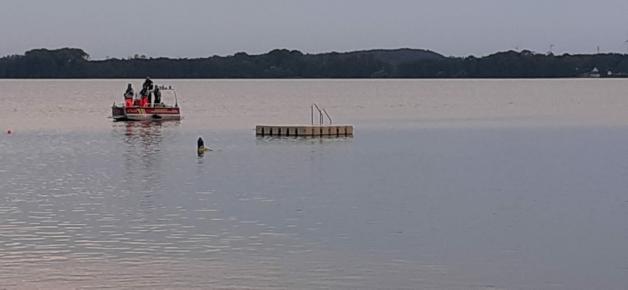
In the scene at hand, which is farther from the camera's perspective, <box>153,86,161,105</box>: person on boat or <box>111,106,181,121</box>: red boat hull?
<box>153,86,161,105</box>: person on boat

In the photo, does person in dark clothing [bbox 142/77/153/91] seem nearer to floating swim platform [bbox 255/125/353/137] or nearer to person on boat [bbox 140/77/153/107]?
person on boat [bbox 140/77/153/107]

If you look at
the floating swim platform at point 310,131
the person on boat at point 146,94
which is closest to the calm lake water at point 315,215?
the floating swim platform at point 310,131

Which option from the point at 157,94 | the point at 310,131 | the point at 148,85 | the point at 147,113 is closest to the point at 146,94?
the point at 157,94

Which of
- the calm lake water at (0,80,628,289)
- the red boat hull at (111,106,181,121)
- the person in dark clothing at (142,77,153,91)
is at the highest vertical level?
the person in dark clothing at (142,77,153,91)

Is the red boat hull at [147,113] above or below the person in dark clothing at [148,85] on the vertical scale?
below

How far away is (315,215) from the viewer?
26.0m

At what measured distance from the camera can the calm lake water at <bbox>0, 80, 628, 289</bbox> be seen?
62.0 feet

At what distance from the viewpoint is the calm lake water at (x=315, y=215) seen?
18891mm

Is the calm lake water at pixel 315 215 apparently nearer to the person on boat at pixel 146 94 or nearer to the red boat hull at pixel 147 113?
the red boat hull at pixel 147 113

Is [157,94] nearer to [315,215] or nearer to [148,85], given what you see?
[148,85]

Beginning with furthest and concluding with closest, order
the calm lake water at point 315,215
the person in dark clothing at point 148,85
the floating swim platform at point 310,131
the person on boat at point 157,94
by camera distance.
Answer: the person on boat at point 157,94
the person in dark clothing at point 148,85
the floating swim platform at point 310,131
the calm lake water at point 315,215

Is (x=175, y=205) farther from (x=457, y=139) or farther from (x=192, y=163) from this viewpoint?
(x=457, y=139)

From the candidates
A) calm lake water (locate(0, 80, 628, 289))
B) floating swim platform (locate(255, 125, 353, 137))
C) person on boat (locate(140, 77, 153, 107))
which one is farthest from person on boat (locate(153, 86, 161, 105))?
calm lake water (locate(0, 80, 628, 289))

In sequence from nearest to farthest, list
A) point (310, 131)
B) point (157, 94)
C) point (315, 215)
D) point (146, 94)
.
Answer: point (315, 215) → point (310, 131) → point (146, 94) → point (157, 94)
